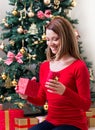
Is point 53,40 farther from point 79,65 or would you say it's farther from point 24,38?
point 24,38

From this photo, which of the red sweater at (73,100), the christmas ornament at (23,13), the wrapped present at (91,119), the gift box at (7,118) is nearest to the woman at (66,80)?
the red sweater at (73,100)

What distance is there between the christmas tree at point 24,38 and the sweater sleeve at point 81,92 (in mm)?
1067

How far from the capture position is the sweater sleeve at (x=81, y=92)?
162 cm

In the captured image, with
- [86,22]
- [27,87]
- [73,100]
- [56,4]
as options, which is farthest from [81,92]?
[86,22]

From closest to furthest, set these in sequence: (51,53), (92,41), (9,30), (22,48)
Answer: (51,53) < (22,48) < (9,30) < (92,41)

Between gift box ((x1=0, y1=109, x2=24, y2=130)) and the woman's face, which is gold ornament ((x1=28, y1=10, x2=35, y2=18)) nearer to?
gift box ((x1=0, y1=109, x2=24, y2=130))

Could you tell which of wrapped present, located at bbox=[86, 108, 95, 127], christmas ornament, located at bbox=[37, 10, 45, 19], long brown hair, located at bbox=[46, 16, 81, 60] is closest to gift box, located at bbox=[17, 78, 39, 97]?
long brown hair, located at bbox=[46, 16, 81, 60]

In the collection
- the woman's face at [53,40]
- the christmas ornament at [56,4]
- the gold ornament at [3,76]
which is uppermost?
the christmas ornament at [56,4]

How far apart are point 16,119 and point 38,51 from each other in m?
0.73

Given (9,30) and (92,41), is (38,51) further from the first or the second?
(92,41)

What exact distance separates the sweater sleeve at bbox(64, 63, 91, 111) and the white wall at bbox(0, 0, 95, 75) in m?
1.52

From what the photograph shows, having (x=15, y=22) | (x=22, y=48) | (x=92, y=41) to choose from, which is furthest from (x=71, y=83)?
(x=92, y=41)

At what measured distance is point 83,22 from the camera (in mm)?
3324

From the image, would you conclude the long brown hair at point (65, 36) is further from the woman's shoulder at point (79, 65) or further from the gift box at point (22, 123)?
the gift box at point (22, 123)
